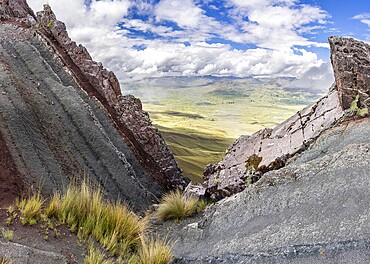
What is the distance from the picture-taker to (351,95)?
51.9ft

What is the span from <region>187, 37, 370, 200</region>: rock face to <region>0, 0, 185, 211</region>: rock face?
3569 millimetres

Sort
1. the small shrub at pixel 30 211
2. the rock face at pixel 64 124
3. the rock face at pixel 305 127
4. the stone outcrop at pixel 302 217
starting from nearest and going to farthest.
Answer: the stone outcrop at pixel 302 217
the small shrub at pixel 30 211
the rock face at pixel 64 124
the rock face at pixel 305 127

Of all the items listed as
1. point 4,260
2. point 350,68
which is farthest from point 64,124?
point 350,68

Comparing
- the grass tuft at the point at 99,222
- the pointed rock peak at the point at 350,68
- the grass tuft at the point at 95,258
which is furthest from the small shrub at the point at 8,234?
the pointed rock peak at the point at 350,68

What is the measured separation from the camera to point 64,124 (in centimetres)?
1864

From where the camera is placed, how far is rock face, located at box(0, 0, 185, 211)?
15.0m

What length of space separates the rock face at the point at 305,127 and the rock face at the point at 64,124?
3569 millimetres

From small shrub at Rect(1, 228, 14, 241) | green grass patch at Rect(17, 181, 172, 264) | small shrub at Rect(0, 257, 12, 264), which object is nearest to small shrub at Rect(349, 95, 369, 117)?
green grass patch at Rect(17, 181, 172, 264)

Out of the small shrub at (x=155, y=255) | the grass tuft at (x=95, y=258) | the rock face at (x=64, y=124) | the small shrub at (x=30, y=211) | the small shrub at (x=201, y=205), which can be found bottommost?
the small shrub at (x=201, y=205)

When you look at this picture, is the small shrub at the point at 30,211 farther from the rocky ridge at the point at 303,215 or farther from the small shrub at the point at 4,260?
the rocky ridge at the point at 303,215

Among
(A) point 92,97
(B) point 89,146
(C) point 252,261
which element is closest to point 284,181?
(C) point 252,261

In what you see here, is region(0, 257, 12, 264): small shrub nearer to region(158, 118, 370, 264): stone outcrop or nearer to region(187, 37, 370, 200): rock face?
region(158, 118, 370, 264): stone outcrop

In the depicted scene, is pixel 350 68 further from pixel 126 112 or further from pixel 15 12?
pixel 15 12

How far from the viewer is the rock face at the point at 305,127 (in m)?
15.9
